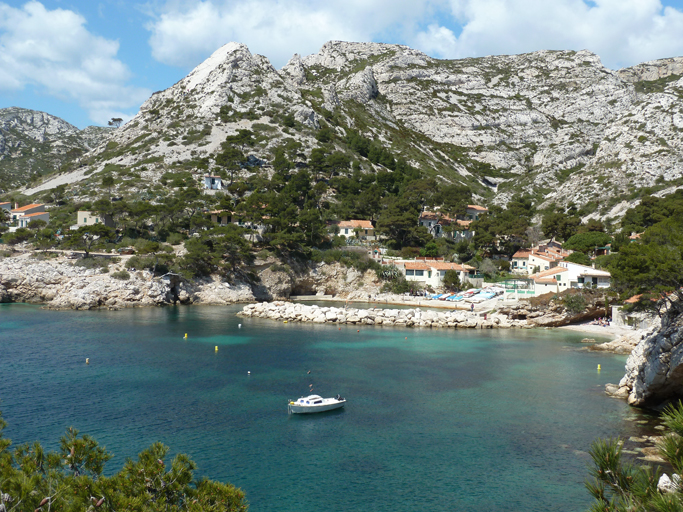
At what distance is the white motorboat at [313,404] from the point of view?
25844 mm

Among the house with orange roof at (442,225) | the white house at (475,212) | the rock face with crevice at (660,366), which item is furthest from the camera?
the white house at (475,212)

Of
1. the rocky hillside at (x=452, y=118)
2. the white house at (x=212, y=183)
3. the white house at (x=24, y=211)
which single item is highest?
the rocky hillside at (x=452, y=118)

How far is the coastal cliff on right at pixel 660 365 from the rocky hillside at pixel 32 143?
141m

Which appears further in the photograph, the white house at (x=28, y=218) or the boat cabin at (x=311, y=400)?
the white house at (x=28, y=218)

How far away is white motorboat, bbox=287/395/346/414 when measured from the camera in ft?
84.8

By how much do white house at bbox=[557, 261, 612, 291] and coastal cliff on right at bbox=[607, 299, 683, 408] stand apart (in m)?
31.7

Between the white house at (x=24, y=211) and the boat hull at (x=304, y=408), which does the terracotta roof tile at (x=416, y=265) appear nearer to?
the boat hull at (x=304, y=408)

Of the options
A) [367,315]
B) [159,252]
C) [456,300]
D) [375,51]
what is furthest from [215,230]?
[375,51]

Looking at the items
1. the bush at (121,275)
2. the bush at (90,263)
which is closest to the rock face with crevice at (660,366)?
the bush at (121,275)

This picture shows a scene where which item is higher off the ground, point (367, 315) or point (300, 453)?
point (367, 315)

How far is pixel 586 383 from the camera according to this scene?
31.9m

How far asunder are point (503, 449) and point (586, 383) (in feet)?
44.3

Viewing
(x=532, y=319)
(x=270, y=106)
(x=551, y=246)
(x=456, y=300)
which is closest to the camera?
(x=532, y=319)

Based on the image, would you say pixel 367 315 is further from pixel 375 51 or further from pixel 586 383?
pixel 375 51
